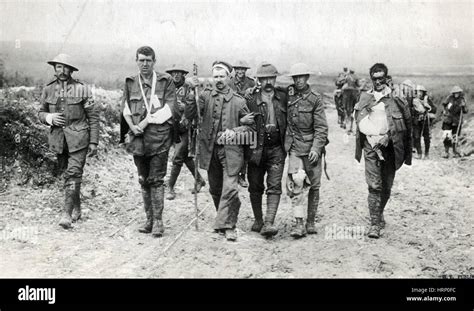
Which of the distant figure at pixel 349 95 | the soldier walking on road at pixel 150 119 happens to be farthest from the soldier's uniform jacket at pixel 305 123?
the distant figure at pixel 349 95

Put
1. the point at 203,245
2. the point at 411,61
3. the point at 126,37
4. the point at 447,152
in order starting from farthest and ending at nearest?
the point at 411,61 → the point at 447,152 → the point at 126,37 → the point at 203,245

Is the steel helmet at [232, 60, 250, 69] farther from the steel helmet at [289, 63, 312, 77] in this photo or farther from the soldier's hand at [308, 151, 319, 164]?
the soldier's hand at [308, 151, 319, 164]

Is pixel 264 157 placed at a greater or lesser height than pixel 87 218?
greater

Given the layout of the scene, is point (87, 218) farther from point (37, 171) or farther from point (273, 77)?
point (273, 77)

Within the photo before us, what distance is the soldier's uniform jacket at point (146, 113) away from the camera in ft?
20.6

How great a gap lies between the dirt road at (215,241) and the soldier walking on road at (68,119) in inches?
22.3

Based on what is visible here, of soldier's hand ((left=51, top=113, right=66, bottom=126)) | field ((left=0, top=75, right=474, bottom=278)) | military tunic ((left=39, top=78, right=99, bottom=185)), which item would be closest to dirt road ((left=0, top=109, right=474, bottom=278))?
field ((left=0, top=75, right=474, bottom=278))

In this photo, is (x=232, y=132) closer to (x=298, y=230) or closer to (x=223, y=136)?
(x=223, y=136)

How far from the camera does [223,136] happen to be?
6.30 m

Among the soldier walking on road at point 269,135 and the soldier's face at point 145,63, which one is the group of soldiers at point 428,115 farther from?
the soldier's face at point 145,63
